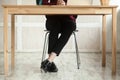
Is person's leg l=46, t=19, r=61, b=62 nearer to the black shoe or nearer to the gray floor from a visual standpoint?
the black shoe

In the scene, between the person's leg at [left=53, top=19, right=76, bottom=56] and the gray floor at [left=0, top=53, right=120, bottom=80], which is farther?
the person's leg at [left=53, top=19, right=76, bottom=56]

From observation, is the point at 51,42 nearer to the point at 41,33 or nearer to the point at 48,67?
the point at 48,67

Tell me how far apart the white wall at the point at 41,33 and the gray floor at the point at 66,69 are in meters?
0.37

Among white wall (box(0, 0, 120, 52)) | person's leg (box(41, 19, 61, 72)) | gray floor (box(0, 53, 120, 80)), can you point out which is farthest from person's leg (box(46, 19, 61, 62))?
white wall (box(0, 0, 120, 52))

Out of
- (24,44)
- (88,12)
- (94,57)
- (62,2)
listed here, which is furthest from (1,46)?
(88,12)

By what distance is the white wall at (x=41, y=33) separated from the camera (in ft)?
14.1

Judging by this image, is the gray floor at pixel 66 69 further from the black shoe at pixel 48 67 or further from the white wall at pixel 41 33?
the white wall at pixel 41 33

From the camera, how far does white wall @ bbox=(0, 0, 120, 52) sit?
14.1 ft

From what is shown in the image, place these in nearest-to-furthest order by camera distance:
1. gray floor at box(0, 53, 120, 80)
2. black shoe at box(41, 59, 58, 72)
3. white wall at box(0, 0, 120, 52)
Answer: gray floor at box(0, 53, 120, 80), black shoe at box(41, 59, 58, 72), white wall at box(0, 0, 120, 52)

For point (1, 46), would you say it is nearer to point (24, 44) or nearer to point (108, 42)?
point (24, 44)

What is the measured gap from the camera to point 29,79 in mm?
2539

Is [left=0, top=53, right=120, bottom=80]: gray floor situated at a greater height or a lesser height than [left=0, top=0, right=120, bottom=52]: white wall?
lesser

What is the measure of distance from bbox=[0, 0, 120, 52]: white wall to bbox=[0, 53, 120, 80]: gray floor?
37 cm

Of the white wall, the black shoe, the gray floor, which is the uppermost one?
the white wall
